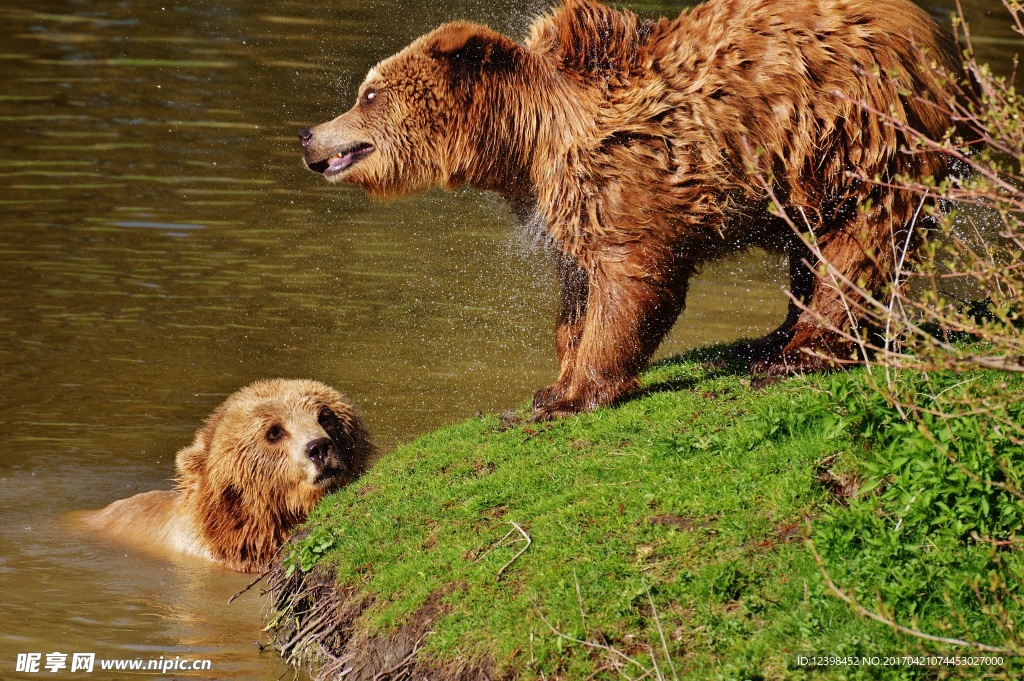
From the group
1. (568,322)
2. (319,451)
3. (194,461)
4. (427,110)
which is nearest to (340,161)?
(427,110)

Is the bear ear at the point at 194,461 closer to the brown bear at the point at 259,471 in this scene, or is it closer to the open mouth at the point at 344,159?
the brown bear at the point at 259,471

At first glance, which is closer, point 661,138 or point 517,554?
point 517,554

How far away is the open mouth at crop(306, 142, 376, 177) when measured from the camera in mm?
7863

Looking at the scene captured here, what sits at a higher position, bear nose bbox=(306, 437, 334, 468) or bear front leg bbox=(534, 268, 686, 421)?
bear front leg bbox=(534, 268, 686, 421)

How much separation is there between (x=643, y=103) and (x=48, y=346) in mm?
8324

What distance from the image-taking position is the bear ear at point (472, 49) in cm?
763

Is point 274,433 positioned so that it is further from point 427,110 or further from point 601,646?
point 601,646

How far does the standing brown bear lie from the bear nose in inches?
67.4

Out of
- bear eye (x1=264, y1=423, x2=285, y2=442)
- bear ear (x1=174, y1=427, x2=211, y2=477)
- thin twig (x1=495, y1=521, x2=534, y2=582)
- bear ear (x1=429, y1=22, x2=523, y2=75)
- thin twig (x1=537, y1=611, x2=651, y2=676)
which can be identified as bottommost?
bear ear (x1=174, y1=427, x2=211, y2=477)

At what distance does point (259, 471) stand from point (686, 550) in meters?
3.75

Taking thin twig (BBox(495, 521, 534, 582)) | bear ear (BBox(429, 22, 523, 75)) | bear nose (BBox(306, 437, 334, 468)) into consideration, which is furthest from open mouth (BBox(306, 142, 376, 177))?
thin twig (BBox(495, 521, 534, 582))

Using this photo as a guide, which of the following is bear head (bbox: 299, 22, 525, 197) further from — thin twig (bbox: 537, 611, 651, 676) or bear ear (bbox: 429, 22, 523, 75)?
thin twig (bbox: 537, 611, 651, 676)

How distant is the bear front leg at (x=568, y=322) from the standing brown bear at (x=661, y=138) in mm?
216

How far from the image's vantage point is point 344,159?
7.97 meters
